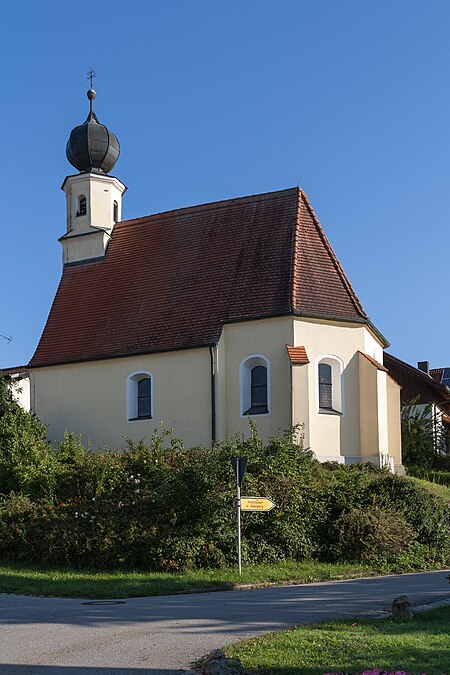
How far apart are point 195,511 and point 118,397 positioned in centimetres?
1254

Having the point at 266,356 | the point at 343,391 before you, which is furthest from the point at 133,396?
the point at 343,391

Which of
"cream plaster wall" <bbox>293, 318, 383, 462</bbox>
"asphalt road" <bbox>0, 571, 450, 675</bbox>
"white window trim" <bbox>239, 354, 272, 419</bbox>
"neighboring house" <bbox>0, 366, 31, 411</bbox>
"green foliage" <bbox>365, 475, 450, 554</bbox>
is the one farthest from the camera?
"neighboring house" <bbox>0, 366, 31, 411</bbox>

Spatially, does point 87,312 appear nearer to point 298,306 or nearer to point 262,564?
point 298,306

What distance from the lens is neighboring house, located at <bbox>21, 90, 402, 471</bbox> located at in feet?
89.4

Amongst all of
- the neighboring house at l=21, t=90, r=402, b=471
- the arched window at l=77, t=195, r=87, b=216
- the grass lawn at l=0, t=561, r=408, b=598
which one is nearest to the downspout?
the neighboring house at l=21, t=90, r=402, b=471

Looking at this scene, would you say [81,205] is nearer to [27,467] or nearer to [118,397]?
[118,397]

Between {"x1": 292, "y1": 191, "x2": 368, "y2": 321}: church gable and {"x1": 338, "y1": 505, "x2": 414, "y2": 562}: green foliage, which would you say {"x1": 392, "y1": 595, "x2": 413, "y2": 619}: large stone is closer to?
{"x1": 338, "y1": 505, "x2": 414, "y2": 562}: green foliage

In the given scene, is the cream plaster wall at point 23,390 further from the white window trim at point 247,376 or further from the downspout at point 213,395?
the white window trim at point 247,376

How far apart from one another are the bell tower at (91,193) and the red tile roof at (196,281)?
1.82 feet

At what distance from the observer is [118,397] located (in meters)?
29.4

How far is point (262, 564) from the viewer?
17422 mm

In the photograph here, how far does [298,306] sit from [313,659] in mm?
19600

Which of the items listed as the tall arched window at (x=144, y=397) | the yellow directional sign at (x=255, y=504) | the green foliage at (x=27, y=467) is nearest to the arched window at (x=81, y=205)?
the tall arched window at (x=144, y=397)

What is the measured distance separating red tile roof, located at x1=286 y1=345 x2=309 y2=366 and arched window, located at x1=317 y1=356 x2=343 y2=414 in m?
1.18
